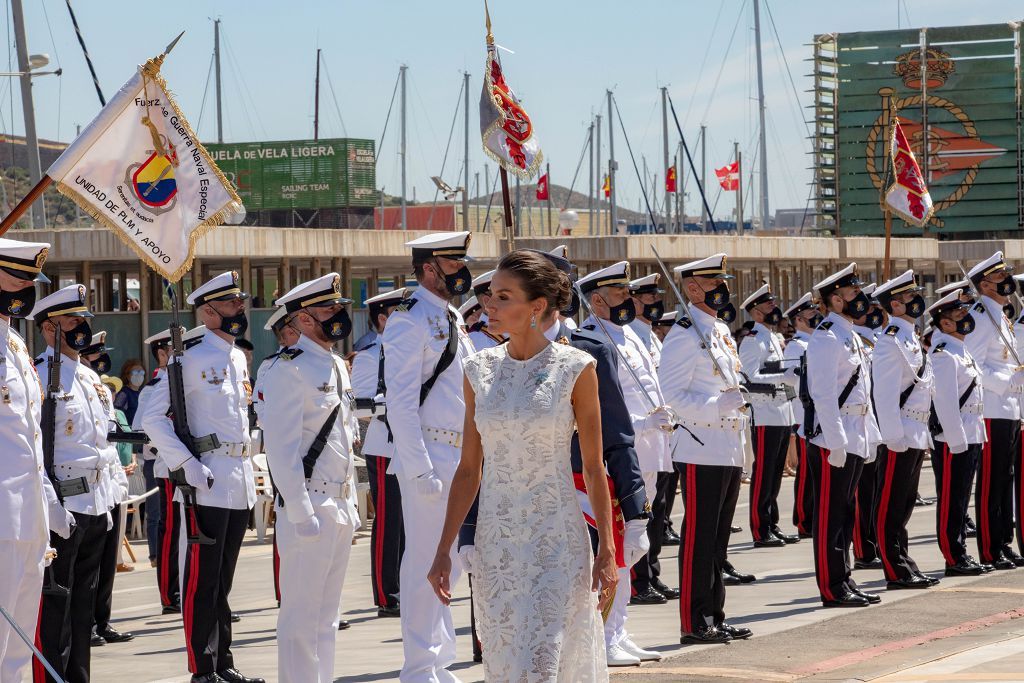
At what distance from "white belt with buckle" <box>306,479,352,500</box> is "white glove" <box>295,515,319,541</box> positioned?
16cm

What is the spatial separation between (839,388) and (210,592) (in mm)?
4208

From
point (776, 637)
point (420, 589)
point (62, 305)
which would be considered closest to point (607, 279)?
point (776, 637)

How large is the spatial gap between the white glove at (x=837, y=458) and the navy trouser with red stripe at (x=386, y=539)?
280cm

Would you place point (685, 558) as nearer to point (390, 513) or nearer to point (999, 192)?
point (390, 513)

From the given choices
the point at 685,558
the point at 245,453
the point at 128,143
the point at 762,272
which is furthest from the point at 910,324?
the point at 762,272

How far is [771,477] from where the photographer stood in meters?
14.9

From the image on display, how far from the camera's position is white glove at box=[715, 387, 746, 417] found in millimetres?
9258

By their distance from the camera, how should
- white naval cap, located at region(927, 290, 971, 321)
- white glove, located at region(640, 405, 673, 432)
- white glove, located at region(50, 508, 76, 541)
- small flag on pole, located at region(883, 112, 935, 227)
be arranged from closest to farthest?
white glove, located at region(50, 508, 76, 541)
white glove, located at region(640, 405, 673, 432)
white naval cap, located at region(927, 290, 971, 321)
small flag on pole, located at region(883, 112, 935, 227)

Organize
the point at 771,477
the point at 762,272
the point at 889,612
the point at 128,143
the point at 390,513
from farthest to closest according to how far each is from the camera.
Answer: the point at 762,272, the point at 771,477, the point at 390,513, the point at 889,612, the point at 128,143

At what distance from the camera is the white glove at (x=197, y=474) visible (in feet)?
29.0

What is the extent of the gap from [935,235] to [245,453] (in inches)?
1757

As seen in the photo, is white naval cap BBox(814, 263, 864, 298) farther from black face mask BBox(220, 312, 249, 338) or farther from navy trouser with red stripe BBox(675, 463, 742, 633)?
black face mask BBox(220, 312, 249, 338)

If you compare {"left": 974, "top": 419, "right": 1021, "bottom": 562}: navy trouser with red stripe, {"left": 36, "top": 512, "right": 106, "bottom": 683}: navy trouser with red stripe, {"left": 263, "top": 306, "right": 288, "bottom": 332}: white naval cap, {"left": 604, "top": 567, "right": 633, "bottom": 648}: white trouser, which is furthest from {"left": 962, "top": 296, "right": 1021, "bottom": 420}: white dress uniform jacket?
{"left": 36, "top": 512, "right": 106, "bottom": 683}: navy trouser with red stripe

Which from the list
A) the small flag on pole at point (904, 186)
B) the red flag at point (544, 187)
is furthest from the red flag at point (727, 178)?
the small flag on pole at point (904, 186)
